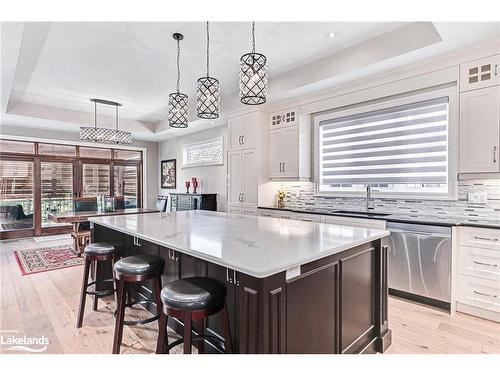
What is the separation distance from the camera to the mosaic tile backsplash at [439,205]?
293cm

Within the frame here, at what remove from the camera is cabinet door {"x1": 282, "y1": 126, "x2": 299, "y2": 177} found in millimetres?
4391

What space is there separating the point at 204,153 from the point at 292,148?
2.93 metres

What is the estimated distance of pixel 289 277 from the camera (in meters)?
1.42

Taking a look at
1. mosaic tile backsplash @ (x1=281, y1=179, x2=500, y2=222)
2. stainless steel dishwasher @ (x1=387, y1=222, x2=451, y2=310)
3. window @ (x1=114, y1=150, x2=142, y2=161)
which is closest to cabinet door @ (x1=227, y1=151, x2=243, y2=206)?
mosaic tile backsplash @ (x1=281, y1=179, x2=500, y2=222)

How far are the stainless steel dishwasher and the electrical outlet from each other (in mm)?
593

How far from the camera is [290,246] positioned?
5.56 ft

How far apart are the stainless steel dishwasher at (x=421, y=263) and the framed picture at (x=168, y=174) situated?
19.5ft

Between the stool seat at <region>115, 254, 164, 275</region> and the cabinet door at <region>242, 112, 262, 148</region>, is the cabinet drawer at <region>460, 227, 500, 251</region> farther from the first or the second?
the cabinet door at <region>242, 112, 262, 148</region>

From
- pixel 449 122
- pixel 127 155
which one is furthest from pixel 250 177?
pixel 127 155

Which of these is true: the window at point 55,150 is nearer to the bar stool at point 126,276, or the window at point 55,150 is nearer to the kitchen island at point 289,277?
the kitchen island at point 289,277

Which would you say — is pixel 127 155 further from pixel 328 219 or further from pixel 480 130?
pixel 480 130

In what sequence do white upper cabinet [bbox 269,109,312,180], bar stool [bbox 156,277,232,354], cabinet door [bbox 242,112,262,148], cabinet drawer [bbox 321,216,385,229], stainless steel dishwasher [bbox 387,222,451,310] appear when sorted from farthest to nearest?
cabinet door [bbox 242,112,262,148], white upper cabinet [bbox 269,109,312,180], cabinet drawer [bbox 321,216,385,229], stainless steel dishwasher [bbox 387,222,451,310], bar stool [bbox 156,277,232,354]
